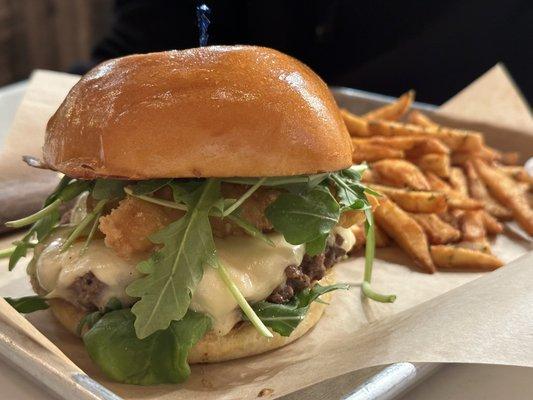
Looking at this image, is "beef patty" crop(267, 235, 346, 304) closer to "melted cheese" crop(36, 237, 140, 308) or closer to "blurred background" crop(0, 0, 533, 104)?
"melted cheese" crop(36, 237, 140, 308)

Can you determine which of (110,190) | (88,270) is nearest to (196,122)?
(110,190)

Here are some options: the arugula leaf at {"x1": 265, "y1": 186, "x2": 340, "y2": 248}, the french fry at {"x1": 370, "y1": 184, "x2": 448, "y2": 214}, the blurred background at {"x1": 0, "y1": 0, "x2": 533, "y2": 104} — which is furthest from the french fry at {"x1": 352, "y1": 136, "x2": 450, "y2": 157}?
the blurred background at {"x1": 0, "y1": 0, "x2": 533, "y2": 104}

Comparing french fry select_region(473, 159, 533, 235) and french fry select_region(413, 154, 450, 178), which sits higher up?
french fry select_region(413, 154, 450, 178)

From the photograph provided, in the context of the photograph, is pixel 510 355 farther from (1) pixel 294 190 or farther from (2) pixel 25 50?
(2) pixel 25 50

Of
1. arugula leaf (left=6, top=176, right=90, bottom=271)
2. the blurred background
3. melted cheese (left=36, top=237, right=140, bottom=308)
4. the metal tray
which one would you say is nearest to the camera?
the metal tray

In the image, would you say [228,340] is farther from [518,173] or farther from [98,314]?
[518,173]

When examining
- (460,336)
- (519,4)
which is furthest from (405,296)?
(519,4)
